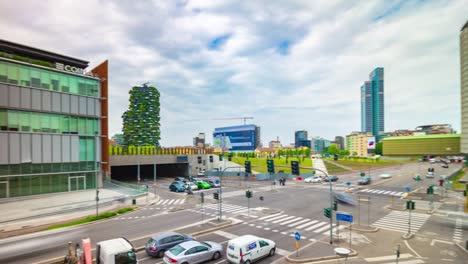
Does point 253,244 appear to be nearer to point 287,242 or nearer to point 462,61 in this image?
point 287,242

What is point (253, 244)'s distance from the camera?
53.7 feet

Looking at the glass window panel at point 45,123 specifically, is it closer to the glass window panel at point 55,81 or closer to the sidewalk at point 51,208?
the glass window panel at point 55,81

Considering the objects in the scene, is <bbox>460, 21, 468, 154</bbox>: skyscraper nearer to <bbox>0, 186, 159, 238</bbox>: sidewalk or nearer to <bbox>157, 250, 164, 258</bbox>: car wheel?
<bbox>157, 250, 164, 258</bbox>: car wheel

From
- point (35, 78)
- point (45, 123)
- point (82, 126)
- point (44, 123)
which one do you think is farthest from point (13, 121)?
point (82, 126)

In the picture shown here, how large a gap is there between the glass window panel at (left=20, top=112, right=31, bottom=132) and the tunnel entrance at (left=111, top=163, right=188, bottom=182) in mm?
37147

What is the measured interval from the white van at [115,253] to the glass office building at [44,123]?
20.8m

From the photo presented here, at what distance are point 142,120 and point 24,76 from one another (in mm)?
83660

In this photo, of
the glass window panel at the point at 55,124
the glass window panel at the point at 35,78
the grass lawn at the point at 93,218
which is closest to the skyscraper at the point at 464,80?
the grass lawn at the point at 93,218

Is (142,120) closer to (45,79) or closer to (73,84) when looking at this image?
(73,84)

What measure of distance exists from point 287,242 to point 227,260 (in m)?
5.74

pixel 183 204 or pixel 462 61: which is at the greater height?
pixel 462 61

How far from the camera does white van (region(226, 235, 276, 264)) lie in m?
15.5

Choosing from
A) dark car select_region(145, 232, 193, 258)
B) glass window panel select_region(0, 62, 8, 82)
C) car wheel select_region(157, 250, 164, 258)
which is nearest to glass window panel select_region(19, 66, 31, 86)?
glass window panel select_region(0, 62, 8, 82)

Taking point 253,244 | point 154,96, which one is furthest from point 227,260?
point 154,96
